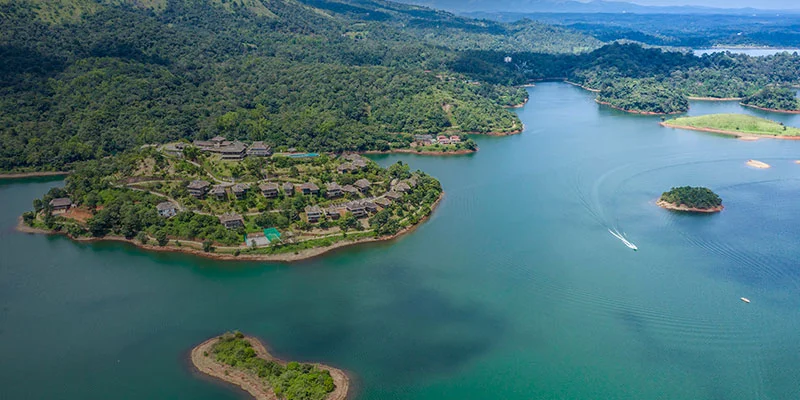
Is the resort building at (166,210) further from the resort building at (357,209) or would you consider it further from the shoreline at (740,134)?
the shoreline at (740,134)

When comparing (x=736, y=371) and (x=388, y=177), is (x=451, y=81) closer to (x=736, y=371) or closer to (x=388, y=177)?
(x=388, y=177)

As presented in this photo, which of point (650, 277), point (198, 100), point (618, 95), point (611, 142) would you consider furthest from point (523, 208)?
point (618, 95)

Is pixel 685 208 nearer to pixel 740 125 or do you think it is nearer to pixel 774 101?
pixel 740 125

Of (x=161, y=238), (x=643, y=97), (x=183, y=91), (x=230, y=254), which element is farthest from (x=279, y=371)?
(x=643, y=97)

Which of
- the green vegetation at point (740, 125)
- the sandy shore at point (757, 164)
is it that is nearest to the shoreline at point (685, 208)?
the sandy shore at point (757, 164)

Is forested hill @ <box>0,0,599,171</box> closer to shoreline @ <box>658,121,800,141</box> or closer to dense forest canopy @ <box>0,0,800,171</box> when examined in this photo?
dense forest canopy @ <box>0,0,800,171</box>

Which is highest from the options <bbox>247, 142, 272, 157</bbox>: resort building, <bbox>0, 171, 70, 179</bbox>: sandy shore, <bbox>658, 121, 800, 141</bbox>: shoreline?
<bbox>247, 142, 272, 157</bbox>: resort building

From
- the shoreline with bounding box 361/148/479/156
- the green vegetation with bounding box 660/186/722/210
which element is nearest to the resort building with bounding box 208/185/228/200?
the shoreline with bounding box 361/148/479/156

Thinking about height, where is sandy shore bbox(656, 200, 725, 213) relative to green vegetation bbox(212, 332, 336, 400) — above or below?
below
